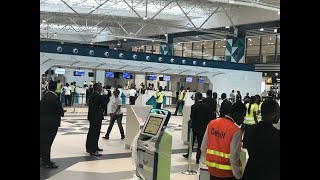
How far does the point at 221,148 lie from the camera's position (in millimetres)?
3479

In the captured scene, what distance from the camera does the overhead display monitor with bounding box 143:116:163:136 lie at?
503cm

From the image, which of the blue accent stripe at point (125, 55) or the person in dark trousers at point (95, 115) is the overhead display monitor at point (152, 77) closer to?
the blue accent stripe at point (125, 55)

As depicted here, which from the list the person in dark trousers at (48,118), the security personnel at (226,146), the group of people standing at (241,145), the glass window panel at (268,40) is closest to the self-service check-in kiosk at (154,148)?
the group of people standing at (241,145)

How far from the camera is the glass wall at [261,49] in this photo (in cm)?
3034

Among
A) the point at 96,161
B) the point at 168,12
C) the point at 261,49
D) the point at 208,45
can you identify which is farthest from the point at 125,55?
the point at 208,45

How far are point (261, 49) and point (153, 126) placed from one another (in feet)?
89.7

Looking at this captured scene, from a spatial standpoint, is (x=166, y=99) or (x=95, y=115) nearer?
(x=95, y=115)

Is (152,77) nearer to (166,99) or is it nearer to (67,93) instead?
(166,99)

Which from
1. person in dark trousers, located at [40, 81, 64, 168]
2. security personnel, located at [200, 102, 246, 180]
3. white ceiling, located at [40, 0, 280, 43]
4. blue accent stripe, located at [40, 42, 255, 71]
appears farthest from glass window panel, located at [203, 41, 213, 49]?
security personnel, located at [200, 102, 246, 180]
